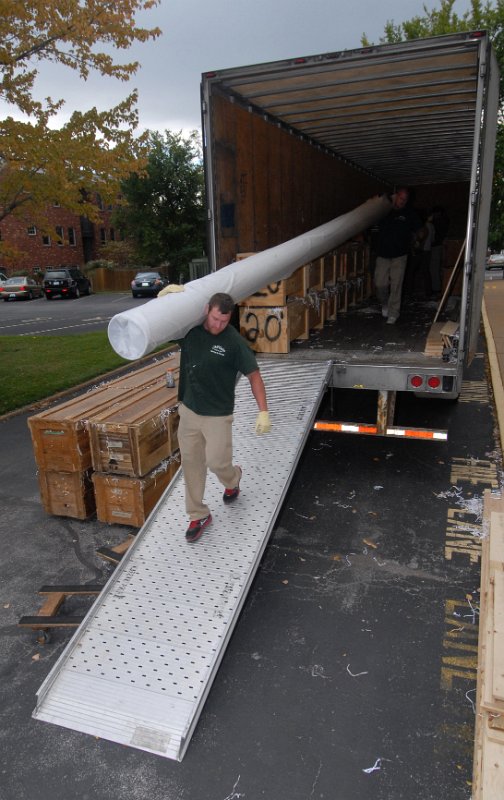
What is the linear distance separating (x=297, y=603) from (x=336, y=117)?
6.77 meters

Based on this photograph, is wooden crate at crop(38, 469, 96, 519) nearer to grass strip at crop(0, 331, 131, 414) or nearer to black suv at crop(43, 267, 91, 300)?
grass strip at crop(0, 331, 131, 414)

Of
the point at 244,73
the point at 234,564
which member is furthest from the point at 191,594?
the point at 244,73

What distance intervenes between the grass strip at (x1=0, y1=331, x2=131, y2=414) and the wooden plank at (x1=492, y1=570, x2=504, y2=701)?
7.81 metres

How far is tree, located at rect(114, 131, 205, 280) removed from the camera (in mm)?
32531

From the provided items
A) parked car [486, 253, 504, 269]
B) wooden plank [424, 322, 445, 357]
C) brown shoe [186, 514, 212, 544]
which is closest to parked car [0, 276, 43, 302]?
parked car [486, 253, 504, 269]

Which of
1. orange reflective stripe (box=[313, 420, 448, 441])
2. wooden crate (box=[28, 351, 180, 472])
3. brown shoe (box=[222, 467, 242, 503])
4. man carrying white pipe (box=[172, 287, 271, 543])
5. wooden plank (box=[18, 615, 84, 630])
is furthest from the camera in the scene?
orange reflective stripe (box=[313, 420, 448, 441])

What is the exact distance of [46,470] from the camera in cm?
536

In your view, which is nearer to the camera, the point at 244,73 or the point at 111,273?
the point at 244,73

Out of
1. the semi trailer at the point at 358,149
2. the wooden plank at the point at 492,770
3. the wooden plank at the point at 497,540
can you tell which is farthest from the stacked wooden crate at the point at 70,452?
the wooden plank at the point at 492,770

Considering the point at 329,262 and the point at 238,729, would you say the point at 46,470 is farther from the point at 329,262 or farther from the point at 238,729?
the point at 329,262

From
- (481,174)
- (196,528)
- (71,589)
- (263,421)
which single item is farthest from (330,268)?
(71,589)

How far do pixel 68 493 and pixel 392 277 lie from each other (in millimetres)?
5022

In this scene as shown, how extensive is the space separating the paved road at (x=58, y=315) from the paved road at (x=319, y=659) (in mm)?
13215

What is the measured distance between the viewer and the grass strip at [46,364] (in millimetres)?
9746
